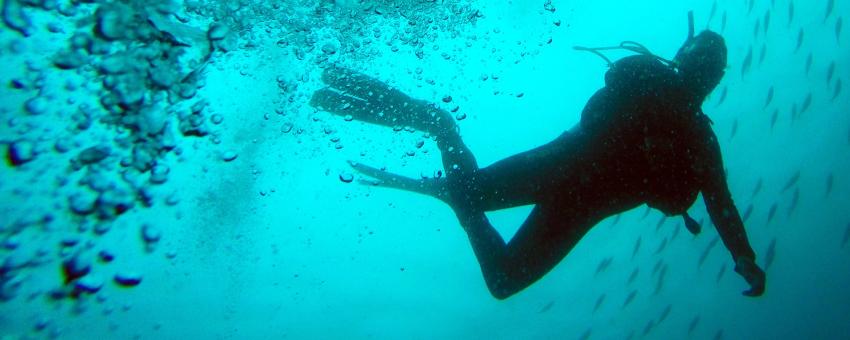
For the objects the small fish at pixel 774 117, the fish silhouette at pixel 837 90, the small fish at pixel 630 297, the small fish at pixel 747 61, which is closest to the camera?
the small fish at pixel 747 61

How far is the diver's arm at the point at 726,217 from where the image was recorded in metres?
3.94

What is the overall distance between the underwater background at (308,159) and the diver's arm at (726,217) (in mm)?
2701

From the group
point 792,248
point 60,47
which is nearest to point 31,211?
point 60,47

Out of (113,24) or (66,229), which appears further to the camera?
(66,229)

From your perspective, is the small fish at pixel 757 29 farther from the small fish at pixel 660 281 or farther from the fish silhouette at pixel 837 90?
the small fish at pixel 660 281

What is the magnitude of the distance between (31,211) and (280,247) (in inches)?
202

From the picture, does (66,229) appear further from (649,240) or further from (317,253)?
(649,240)

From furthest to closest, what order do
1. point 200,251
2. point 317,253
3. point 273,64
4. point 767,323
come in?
1. point 767,323
2. point 317,253
3. point 200,251
4. point 273,64

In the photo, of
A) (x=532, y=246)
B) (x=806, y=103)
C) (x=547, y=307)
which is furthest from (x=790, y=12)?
(x=547, y=307)

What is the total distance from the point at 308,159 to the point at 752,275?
18.5ft

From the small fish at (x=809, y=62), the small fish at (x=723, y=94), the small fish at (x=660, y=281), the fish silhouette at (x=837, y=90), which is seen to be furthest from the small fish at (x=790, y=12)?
the small fish at (x=660, y=281)

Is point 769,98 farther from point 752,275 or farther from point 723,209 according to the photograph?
point 752,275

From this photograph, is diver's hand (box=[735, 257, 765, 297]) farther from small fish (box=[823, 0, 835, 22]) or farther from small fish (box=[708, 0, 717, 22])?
small fish (box=[823, 0, 835, 22])

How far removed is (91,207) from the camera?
5137 millimetres
